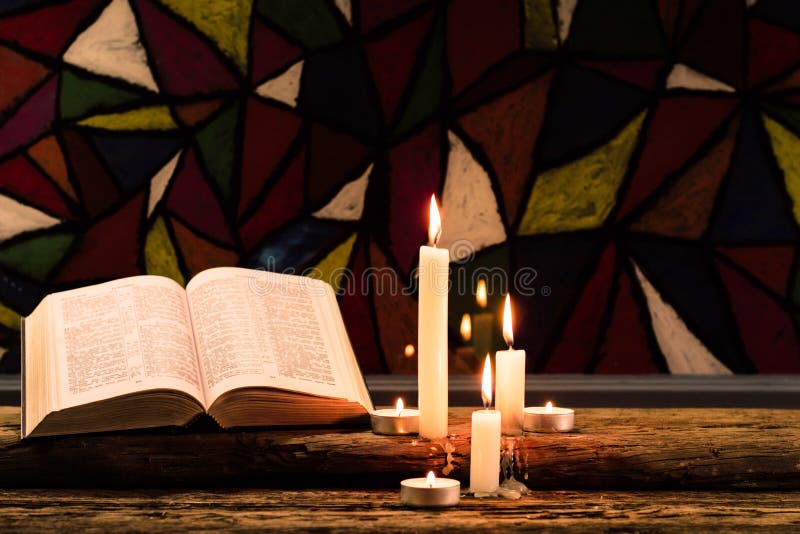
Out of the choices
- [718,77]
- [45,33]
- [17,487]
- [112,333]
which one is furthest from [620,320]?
[45,33]

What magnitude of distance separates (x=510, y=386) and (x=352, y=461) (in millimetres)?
193

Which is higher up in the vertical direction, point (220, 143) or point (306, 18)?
point (306, 18)

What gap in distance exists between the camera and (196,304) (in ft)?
3.36

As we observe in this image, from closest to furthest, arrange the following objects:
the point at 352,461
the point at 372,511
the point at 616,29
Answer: the point at 372,511, the point at 352,461, the point at 616,29

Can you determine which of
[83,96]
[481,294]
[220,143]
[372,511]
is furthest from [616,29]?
[372,511]

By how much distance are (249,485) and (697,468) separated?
478 mm

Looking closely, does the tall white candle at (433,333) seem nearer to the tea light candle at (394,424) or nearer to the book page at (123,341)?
the tea light candle at (394,424)

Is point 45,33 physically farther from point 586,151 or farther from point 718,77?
point 718,77

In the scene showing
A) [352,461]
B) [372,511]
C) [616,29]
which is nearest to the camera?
[372,511]

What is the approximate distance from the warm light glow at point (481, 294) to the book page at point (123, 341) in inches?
25.7

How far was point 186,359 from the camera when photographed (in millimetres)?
923

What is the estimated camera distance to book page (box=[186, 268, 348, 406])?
0.90 meters

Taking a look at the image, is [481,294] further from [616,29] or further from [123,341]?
[123,341]

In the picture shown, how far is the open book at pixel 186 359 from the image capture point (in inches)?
34.0
